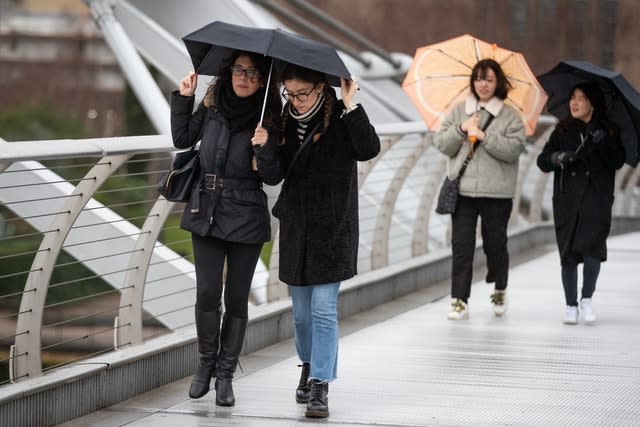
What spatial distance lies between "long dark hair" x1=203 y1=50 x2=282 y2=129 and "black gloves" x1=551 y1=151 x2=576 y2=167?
3.03 meters

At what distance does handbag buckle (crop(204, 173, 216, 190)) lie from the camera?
A: 539 centimetres

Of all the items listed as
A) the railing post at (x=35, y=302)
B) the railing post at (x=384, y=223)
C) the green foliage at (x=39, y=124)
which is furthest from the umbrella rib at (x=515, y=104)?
the green foliage at (x=39, y=124)

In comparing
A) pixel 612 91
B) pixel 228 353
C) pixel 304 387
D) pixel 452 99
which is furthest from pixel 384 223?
pixel 228 353

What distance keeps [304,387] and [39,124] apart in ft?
148

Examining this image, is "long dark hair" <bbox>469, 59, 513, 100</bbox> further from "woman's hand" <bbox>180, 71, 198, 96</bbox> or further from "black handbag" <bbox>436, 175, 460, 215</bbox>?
"woman's hand" <bbox>180, 71, 198, 96</bbox>

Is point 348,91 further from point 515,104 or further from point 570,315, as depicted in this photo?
point 570,315

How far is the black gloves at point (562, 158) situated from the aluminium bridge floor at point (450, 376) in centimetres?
98

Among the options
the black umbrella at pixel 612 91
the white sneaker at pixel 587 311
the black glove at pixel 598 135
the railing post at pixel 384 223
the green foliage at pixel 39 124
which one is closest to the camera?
the black umbrella at pixel 612 91

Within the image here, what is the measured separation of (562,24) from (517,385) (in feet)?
A: 108

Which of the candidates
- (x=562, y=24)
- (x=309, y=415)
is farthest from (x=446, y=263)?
(x=562, y=24)

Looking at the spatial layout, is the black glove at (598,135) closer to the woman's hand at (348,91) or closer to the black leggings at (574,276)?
the black leggings at (574,276)

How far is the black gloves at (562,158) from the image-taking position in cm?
801

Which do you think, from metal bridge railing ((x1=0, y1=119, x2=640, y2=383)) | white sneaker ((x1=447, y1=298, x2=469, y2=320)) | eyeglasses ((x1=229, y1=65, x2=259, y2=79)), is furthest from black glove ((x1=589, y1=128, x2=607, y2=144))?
eyeglasses ((x1=229, y1=65, x2=259, y2=79))

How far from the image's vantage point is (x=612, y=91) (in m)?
8.00
